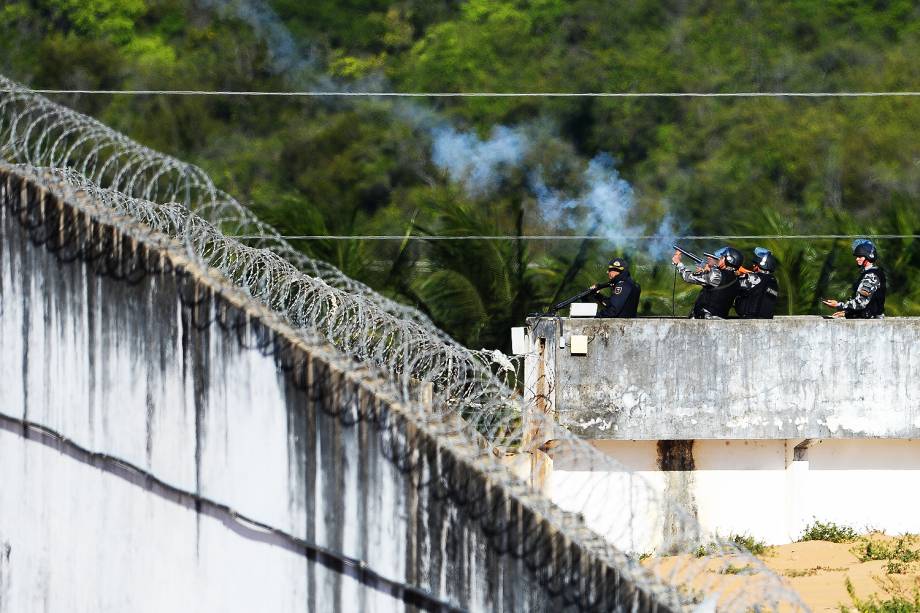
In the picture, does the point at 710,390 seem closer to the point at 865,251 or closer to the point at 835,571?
the point at 865,251

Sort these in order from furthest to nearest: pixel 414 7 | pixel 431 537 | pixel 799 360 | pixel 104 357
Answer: pixel 414 7 < pixel 799 360 < pixel 104 357 < pixel 431 537

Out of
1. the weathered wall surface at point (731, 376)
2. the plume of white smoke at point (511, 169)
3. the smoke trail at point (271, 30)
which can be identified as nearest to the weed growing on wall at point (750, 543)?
the weathered wall surface at point (731, 376)

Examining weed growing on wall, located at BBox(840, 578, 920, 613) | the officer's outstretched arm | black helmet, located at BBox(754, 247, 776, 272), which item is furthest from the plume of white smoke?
weed growing on wall, located at BBox(840, 578, 920, 613)

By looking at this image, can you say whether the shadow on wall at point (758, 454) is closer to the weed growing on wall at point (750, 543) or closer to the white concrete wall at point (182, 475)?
the weed growing on wall at point (750, 543)

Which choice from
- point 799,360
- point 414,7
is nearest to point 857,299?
point 799,360

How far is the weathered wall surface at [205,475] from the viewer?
284 inches

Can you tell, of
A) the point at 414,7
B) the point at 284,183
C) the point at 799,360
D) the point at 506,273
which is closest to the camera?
the point at 799,360

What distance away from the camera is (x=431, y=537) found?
723 cm

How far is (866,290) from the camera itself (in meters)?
13.5

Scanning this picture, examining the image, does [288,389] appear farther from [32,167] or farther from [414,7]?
[414,7]

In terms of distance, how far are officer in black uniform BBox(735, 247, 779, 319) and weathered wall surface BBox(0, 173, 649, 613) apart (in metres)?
7.19

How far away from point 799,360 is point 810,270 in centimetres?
537

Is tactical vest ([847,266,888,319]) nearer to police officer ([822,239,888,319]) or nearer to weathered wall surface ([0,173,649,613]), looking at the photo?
police officer ([822,239,888,319])

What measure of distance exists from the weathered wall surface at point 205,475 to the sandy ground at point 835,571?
3.71 m
